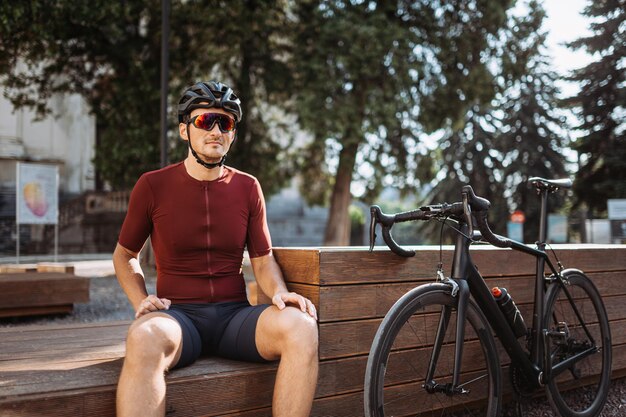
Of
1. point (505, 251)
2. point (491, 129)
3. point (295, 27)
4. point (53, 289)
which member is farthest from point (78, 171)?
point (505, 251)

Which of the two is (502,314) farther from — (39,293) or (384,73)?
(384,73)

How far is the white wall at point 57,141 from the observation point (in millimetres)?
23688

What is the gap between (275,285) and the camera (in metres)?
3.21

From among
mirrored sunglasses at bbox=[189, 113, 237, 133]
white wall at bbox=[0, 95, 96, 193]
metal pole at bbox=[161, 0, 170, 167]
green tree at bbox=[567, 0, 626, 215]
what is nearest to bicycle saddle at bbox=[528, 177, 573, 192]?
mirrored sunglasses at bbox=[189, 113, 237, 133]

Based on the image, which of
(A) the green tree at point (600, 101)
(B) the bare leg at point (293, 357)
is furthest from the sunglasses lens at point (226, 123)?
(A) the green tree at point (600, 101)

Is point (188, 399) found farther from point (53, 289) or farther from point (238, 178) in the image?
point (53, 289)

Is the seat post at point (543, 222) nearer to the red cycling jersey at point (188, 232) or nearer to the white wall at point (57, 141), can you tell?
the red cycling jersey at point (188, 232)

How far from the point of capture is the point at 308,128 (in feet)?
50.3

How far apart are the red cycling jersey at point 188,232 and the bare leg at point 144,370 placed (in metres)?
0.45

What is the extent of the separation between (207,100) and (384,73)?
1286cm

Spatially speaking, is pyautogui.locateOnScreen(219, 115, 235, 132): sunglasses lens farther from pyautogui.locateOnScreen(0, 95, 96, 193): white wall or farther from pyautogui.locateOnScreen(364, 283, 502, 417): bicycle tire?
pyautogui.locateOnScreen(0, 95, 96, 193): white wall

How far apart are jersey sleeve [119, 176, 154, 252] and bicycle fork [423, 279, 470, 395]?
4.81 feet

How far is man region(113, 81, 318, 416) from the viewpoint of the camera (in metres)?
2.96

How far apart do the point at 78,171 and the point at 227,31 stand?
13.7m
